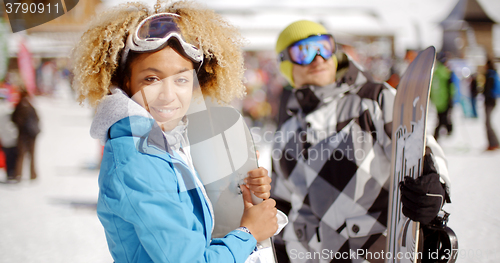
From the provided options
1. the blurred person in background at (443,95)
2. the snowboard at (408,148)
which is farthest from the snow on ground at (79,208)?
the snowboard at (408,148)

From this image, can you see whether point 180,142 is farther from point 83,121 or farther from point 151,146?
point 83,121

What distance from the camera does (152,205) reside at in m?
0.80

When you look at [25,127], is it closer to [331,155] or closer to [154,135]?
[331,155]

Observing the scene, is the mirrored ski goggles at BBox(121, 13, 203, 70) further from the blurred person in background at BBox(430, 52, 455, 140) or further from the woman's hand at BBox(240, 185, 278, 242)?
the blurred person in background at BBox(430, 52, 455, 140)

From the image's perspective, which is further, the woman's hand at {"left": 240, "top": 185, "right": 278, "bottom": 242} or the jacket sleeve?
the woman's hand at {"left": 240, "top": 185, "right": 278, "bottom": 242}

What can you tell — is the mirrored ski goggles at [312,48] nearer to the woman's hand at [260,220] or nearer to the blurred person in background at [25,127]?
the woman's hand at [260,220]

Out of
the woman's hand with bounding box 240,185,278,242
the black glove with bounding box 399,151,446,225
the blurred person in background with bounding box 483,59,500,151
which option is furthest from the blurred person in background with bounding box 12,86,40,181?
the blurred person in background with bounding box 483,59,500,151

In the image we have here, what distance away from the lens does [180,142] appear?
1.07m

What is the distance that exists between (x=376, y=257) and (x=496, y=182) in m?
4.14

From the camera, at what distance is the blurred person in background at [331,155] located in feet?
5.70

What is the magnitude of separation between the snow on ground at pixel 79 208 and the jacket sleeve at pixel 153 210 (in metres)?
2.64

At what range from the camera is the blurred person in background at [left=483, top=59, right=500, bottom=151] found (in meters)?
6.36

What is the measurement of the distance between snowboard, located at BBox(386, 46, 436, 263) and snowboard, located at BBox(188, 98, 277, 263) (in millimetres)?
817

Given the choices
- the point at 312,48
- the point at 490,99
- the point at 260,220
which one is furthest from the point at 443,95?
the point at 260,220
